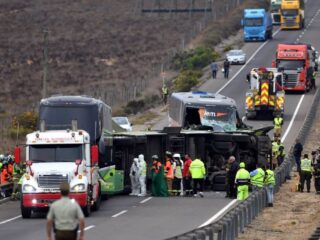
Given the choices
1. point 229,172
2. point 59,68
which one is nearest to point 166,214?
point 229,172

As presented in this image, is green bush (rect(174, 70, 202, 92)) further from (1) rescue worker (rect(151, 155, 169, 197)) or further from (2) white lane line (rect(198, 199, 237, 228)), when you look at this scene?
(2) white lane line (rect(198, 199, 237, 228))

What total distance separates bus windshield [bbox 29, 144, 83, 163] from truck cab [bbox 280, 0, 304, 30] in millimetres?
75906

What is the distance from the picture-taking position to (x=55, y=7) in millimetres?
141750

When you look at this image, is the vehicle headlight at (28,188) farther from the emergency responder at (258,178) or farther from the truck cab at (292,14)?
the truck cab at (292,14)

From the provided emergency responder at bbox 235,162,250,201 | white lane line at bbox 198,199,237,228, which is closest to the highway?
white lane line at bbox 198,199,237,228

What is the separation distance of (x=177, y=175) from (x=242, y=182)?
5.51 meters

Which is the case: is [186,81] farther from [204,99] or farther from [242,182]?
[242,182]

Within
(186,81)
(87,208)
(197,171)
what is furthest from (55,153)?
(186,81)

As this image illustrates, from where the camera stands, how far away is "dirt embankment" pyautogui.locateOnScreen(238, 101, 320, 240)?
3073 cm

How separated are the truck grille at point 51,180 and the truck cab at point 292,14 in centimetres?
7685

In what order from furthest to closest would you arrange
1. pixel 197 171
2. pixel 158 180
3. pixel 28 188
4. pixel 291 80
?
pixel 291 80
pixel 158 180
pixel 197 171
pixel 28 188

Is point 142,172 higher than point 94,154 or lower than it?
lower

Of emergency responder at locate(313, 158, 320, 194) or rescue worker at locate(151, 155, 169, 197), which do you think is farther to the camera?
emergency responder at locate(313, 158, 320, 194)

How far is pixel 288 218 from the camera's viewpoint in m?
35.1
